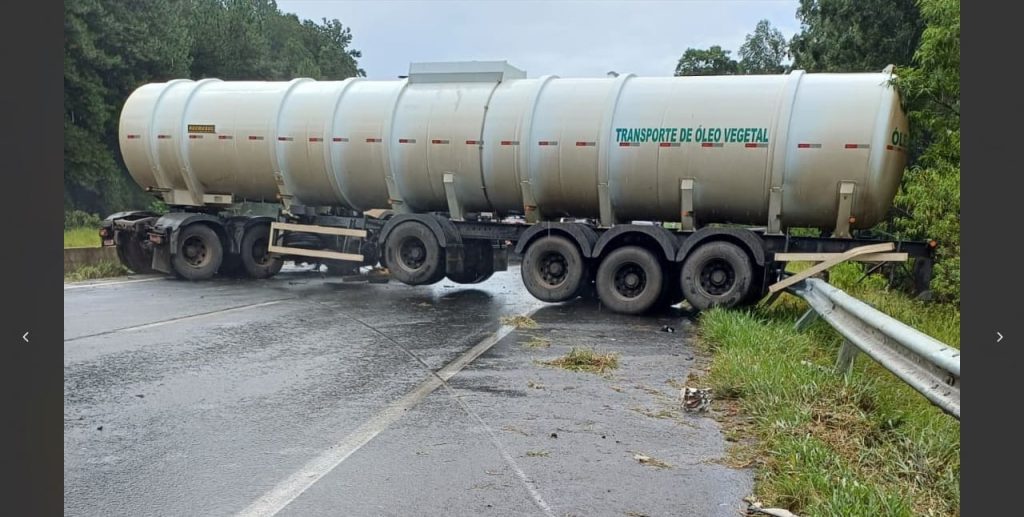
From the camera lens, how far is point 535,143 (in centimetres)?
1327

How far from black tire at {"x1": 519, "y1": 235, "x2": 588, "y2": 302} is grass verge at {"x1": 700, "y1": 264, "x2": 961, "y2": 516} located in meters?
4.52

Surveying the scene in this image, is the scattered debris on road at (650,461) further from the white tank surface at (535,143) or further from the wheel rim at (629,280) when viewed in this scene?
the white tank surface at (535,143)

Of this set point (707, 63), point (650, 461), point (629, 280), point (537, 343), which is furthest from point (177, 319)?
point (707, 63)

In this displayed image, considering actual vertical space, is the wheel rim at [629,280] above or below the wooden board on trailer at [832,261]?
below

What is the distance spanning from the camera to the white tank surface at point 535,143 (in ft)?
38.5

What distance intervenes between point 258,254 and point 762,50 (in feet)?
138

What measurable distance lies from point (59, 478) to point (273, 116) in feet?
44.3

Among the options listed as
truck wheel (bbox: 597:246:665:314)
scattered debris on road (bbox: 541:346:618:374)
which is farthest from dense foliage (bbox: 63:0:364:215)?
scattered debris on road (bbox: 541:346:618:374)

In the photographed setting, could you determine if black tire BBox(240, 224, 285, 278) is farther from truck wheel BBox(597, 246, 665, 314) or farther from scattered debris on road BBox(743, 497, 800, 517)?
scattered debris on road BBox(743, 497, 800, 517)

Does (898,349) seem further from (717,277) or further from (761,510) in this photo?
(717,277)

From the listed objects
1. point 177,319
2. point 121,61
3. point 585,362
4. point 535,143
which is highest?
point 121,61

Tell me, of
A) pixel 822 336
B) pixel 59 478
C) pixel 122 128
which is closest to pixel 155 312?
pixel 122 128

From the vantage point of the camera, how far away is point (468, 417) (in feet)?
20.0

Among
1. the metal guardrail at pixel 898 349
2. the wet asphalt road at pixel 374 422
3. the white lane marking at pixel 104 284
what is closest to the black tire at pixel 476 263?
the wet asphalt road at pixel 374 422
